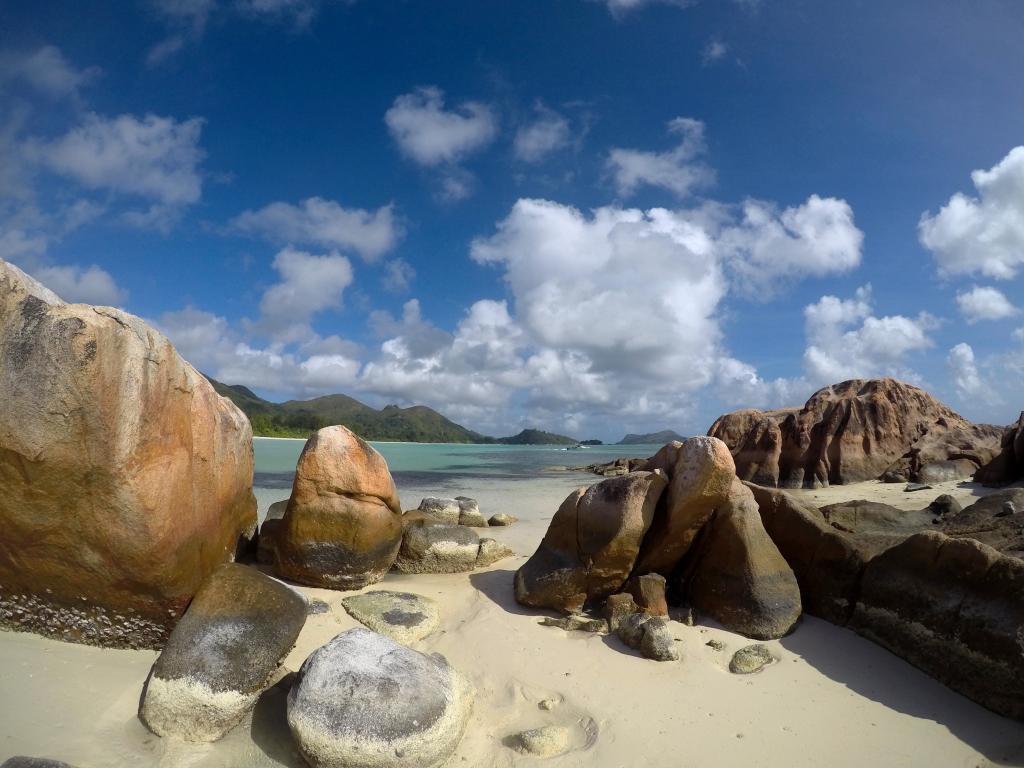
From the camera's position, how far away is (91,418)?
5.04 metres

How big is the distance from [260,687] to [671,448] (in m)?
5.61

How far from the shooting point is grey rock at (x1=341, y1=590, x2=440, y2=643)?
6.73 meters

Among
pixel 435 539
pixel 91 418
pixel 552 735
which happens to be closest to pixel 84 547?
pixel 91 418

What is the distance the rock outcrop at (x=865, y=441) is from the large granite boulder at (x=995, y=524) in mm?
13922

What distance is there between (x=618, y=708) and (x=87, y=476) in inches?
203

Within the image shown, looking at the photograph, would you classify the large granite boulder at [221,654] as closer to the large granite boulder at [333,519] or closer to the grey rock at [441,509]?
the large granite boulder at [333,519]

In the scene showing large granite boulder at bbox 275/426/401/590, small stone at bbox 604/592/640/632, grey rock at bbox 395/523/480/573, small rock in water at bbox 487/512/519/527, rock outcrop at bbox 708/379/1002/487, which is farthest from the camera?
rock outcrop at bbox 708/379/1002/487

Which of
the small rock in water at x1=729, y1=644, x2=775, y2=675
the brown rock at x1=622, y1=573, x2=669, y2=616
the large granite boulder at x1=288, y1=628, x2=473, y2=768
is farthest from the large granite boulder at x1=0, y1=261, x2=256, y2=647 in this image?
the small rock in water at x1=729, y1=644, x2=775, y2=675

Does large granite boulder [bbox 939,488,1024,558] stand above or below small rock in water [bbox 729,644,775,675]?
above

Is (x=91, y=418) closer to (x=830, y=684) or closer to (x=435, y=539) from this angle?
(x=435, y=539)

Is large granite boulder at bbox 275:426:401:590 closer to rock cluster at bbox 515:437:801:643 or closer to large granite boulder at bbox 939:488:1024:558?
rock cluster at bbox 515:437:801:643

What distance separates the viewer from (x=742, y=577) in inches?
272

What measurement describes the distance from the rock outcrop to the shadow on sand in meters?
21.0

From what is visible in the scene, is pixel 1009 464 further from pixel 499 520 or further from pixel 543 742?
pixel 543 742
